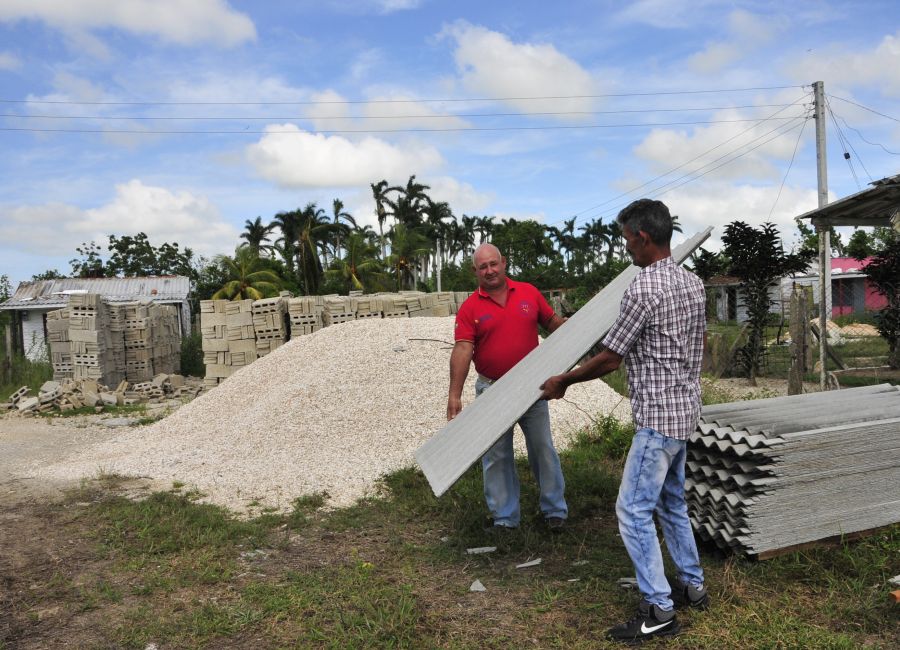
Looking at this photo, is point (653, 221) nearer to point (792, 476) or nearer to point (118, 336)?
point (792, 476)

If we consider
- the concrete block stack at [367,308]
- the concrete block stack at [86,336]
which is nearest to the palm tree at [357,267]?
the concrete block stack at [86,336]

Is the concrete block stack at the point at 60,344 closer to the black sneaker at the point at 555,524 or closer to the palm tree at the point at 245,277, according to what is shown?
the black sneaker at the point at 555,524

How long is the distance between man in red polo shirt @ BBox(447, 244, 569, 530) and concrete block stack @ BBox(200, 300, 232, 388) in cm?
1149

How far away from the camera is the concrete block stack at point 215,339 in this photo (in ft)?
48.8

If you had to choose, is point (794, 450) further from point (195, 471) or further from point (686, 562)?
point (195, 471)

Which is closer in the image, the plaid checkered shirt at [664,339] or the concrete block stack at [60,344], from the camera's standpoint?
the plaid checkered shirt at [664,339]

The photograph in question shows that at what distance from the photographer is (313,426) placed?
7.94 meters

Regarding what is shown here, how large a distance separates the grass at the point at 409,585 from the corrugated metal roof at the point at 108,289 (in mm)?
28388

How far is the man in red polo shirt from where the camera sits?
4.29 meters

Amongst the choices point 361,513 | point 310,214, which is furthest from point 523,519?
point 310,214

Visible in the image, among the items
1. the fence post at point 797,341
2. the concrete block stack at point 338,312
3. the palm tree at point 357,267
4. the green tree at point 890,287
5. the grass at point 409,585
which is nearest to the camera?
the grass at point 409,585

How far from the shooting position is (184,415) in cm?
986

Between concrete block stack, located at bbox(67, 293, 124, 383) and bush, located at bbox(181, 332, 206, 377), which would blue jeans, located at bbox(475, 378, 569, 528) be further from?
bush, located at bbox(181, 332, 206, 377)

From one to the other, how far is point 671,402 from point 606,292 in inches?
49.5
